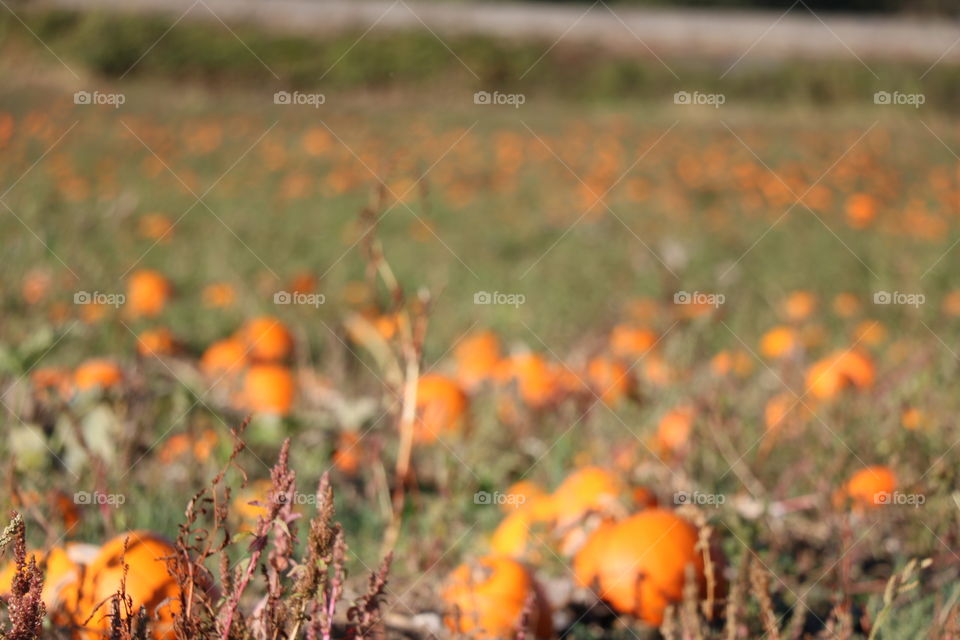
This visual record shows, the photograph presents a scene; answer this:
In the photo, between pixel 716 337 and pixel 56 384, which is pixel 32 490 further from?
pixel 716 337

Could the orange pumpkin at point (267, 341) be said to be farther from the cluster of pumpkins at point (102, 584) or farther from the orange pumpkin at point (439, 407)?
the cluster of pumpkins at point (102, 584)

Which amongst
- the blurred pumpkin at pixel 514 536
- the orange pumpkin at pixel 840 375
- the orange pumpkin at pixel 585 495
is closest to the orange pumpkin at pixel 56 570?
the blurred pumpkin at pixel 514 536

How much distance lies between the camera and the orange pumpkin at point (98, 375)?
2.67 m

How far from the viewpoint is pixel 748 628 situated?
5.83 feet

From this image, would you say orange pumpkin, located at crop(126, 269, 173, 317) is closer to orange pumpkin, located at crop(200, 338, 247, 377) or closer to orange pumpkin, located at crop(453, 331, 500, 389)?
orange pumpkin, located at crop(200, 338, 247, 377)

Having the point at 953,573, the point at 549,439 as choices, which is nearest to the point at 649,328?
the point at 549,439

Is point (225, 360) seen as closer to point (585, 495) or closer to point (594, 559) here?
point (585, 495)

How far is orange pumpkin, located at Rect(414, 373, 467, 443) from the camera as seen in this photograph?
9.37ft

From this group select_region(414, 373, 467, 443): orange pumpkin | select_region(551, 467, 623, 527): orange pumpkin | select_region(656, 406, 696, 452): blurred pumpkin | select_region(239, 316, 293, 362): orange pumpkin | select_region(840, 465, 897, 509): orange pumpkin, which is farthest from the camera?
select_region(239, 316, 293, 362): orange pumpkin

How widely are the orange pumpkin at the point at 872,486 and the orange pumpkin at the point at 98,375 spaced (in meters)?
1.93

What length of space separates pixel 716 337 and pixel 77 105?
22.8 ft

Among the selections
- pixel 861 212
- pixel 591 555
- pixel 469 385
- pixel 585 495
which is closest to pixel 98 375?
pixel 469 385

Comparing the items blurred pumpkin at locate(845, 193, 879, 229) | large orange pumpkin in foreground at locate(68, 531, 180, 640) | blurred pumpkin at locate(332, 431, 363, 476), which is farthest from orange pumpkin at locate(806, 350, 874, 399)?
blurred pumpkin at locate(845, 193, 879, 229)

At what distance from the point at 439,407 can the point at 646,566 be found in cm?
124
